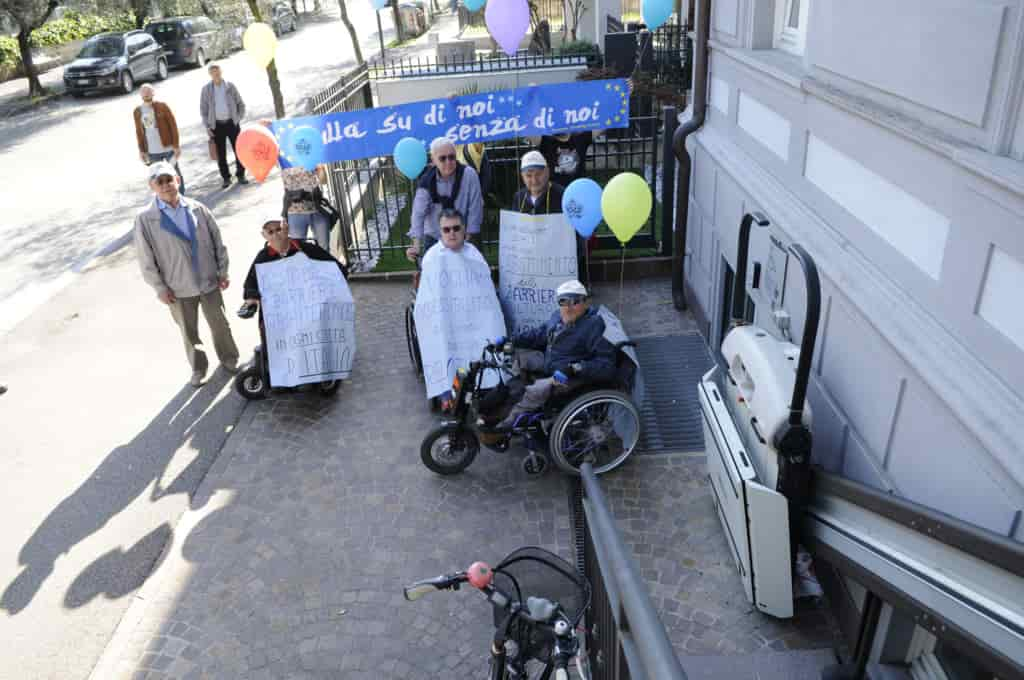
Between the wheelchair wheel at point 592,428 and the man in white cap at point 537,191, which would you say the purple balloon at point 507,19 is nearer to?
the man in white cap at point 537,191

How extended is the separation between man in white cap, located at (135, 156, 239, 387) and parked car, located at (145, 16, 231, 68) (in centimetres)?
2204

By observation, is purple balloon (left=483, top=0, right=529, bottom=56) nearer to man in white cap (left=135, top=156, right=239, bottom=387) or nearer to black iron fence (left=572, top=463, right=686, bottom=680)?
man in white cap (left=135, top=156, right=239, bottom=387)

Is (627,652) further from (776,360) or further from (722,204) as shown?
(722,204)

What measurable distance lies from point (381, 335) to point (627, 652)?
20.2 ft

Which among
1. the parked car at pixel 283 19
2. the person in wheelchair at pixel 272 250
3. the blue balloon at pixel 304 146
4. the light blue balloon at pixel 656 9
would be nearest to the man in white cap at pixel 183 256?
the person in wheelchair at pixel 272 250

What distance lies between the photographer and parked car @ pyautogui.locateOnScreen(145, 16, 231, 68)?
82.8 feet

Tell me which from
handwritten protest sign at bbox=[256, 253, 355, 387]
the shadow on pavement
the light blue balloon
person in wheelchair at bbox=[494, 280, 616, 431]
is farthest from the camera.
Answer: the light blue balloon

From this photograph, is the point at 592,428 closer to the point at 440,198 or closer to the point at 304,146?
the point at 440,198

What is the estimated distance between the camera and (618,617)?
191cm

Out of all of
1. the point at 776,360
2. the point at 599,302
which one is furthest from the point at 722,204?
the point at 776,360

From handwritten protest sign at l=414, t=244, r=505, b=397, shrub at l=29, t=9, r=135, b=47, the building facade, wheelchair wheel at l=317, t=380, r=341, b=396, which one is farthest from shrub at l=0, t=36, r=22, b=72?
the building facade

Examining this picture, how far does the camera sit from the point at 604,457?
213 inches

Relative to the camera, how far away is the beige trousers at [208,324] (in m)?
6.63

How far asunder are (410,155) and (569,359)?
3323 mm
